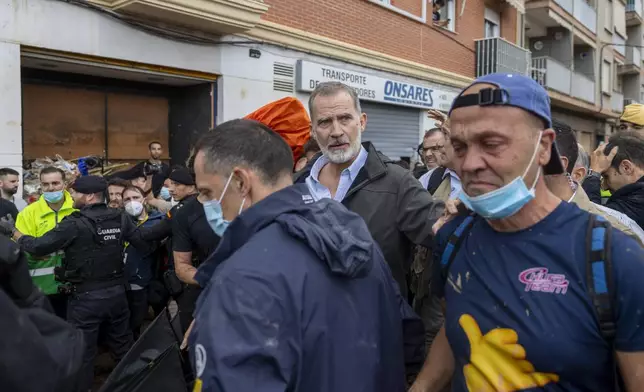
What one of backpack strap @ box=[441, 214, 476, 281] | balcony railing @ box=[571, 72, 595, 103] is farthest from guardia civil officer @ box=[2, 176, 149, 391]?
balcony railing @ box=[571, 72, 595, 103]

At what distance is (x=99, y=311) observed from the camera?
4.68 m

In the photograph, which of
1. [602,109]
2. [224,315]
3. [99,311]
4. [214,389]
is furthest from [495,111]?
[602,109]

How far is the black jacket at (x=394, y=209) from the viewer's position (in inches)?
103

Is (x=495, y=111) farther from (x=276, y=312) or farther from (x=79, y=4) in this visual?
(x=79, y=4)

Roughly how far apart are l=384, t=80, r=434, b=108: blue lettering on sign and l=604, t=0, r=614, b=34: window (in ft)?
57.4

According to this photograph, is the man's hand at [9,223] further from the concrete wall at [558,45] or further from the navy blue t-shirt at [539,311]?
the concrete wall at [558,45]

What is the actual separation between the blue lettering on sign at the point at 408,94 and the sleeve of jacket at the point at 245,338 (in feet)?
33.2

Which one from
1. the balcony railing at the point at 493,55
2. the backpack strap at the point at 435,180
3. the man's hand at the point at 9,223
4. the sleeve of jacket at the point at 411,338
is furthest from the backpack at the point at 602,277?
the balcony railing at the point at 493,55

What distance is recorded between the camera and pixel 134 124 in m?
8.43

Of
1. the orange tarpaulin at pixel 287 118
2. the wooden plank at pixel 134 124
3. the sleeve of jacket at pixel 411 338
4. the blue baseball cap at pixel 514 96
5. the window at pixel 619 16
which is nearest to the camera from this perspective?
the blue baseball cap at pixel 514 96

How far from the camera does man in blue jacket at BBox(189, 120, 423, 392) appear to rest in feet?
4.53

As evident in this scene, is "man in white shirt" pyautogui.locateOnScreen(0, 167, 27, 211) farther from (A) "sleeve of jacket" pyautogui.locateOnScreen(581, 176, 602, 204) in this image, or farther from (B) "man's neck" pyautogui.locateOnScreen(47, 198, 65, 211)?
(A) "sleeve of jacket" pyautogui.locateOnScreen(581, 176, 602, 204)

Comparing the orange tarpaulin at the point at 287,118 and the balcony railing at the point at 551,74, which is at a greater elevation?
the balcony railing at the point at 551,74

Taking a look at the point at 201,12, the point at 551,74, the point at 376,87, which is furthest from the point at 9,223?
the point at 551,74
